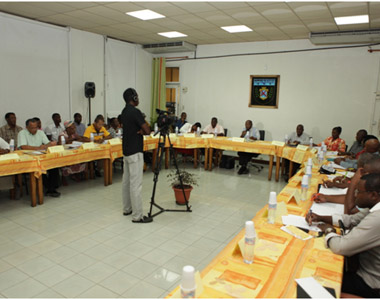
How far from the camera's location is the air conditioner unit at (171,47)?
26.6ft

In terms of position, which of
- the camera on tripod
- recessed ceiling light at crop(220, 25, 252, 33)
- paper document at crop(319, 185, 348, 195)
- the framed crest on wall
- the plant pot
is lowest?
the plant pot

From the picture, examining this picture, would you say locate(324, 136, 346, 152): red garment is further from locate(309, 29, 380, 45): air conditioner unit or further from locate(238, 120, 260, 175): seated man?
locate(309, 29, 380, 45): air conditioner unit

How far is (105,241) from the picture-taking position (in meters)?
3.35

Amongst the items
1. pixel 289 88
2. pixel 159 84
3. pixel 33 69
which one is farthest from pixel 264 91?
pixel 33 69

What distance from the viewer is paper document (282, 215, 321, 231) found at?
2.08 metres

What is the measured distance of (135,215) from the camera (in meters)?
3.86

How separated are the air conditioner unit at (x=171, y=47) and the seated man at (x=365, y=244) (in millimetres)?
7077

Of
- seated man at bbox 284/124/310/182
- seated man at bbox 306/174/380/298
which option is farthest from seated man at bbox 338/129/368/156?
seated man at bbox 306/174/380/298

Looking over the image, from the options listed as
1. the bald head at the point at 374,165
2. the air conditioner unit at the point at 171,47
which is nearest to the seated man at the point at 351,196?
the bald head at the point at 374,165

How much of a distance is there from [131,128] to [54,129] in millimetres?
3302

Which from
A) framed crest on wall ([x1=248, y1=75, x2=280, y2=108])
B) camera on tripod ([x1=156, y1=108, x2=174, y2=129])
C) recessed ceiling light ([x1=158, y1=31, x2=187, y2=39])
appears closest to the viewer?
camera on tripod ([x1=156, y1=108, x2=174, y2=129])

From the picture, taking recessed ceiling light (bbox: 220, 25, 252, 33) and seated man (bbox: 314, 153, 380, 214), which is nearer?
seated man (bbox: 314, 153, 380, 214)

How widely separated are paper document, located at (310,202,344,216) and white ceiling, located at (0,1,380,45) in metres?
3.36

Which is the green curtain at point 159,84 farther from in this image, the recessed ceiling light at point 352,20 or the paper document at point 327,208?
the paper document at point 327,208
